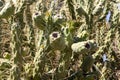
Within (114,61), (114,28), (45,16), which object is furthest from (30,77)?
(114,61)

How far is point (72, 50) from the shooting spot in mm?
2721

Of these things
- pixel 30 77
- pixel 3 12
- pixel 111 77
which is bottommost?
pixel 111 77

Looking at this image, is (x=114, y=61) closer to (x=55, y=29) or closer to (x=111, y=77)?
(x=111, y=77)

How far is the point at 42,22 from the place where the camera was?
8.54 feet

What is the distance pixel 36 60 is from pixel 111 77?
2027 millimetres

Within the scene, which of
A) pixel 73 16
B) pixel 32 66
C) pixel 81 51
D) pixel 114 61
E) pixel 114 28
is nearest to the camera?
pixel 81 51

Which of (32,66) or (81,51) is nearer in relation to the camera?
(81,51)

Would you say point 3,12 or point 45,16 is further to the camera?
point 3,12

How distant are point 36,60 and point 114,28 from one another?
1.82 metres

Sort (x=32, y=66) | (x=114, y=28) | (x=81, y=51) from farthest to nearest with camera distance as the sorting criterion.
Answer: (x=114, y=28) < (x=32, y=66) < (x=81, y=51)

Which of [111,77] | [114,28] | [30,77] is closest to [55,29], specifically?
[30,77]

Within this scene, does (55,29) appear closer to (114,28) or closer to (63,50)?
(63,50)

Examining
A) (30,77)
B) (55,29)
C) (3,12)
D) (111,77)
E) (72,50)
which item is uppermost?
(3,12)

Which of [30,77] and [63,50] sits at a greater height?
[63,50]
